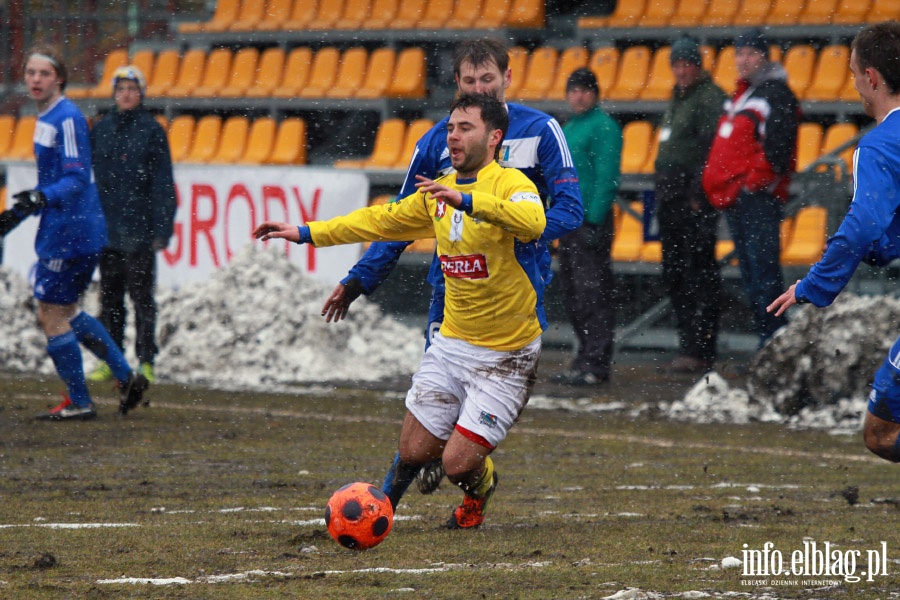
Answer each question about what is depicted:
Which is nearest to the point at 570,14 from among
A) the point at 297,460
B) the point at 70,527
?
the point at 297,460

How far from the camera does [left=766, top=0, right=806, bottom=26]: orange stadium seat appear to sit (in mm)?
13775

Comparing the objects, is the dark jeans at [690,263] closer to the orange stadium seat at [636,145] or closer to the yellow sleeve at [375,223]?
the orange stadium seat at [636,145]

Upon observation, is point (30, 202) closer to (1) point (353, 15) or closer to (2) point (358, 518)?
(2) point (358, 518)

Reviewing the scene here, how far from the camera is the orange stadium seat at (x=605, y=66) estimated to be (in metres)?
14.0

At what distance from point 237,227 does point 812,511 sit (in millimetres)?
7540

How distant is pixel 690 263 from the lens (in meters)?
11.4

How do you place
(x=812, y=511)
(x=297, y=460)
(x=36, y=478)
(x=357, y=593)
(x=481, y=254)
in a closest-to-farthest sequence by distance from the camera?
1. (x=357, y=593)
2. (x=481, y=254)
3. (x=812, y=511)
4. (x=36, y=478)
5. (x=297, y=460)

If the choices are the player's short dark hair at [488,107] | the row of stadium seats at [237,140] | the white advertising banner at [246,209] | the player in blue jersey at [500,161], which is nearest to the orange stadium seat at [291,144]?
the row of stadium seats at [237,140]

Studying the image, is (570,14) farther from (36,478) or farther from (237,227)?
(36,478)

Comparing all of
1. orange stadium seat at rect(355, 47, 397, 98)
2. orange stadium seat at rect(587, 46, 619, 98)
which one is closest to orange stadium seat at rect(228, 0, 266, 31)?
orange stadium seat at rect(355, 47, 397, 98)

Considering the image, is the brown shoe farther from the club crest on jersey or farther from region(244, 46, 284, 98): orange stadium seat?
region(244, 46, 284, 98): orange stadium seat

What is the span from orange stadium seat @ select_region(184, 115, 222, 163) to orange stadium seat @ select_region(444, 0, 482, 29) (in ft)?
9.12

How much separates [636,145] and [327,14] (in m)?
5.15

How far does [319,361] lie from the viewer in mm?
11820
